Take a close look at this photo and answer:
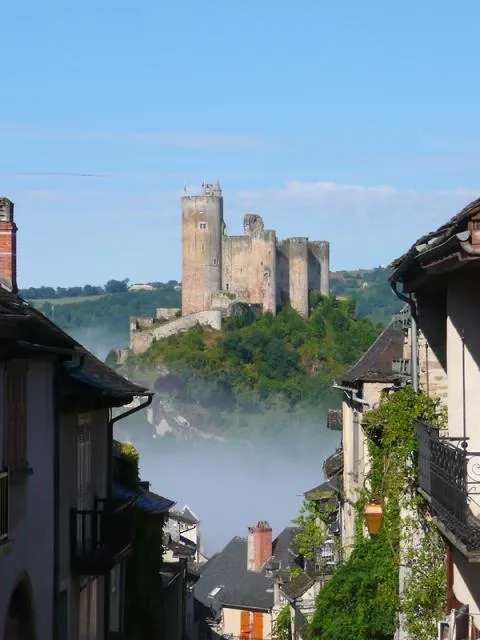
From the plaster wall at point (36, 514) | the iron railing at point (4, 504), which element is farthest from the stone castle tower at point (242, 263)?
the iron railing at point (4, 504)

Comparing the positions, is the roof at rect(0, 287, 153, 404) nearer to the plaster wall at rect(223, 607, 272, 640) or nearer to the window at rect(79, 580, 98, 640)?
the window at rect(79, 580, 98, 640)

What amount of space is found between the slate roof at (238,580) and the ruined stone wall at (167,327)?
2419 inches

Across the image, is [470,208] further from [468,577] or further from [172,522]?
[172,522]

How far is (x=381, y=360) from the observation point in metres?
24.1

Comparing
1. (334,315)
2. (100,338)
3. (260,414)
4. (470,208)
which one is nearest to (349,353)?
(334,315)

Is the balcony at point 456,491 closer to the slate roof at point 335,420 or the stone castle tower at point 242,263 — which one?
the slate roof at point 335,420

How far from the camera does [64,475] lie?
49.1ft

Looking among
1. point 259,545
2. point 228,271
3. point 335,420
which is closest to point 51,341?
point 335,420

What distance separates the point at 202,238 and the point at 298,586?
97051 mm

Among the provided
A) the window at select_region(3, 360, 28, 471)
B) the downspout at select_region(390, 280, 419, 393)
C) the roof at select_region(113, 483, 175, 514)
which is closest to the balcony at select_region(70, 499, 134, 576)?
the window at select_region(3, 360, 28, 471)

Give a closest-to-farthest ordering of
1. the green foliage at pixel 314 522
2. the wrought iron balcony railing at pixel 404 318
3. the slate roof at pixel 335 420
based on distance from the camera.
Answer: the wrought iron balcony railing at pixel 404 318
the green foliage at pixel 314 522
the slate roof at pixel 335 420

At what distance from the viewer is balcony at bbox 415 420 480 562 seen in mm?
9258

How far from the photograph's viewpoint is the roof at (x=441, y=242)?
28.6ft

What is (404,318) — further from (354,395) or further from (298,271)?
(298,271)
